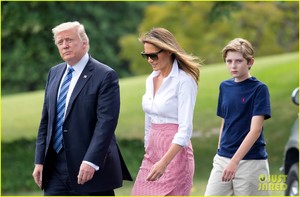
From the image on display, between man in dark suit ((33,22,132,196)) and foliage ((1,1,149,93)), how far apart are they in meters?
10.7

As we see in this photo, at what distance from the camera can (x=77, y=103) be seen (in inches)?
275

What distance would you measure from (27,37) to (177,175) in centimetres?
1698

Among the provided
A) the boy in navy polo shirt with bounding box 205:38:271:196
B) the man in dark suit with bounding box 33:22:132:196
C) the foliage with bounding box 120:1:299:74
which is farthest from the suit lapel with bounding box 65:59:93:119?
the foliage with bounding box 120:1:299:74

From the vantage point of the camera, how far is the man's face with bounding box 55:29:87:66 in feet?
23.0

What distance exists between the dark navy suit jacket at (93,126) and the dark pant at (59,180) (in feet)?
0.19

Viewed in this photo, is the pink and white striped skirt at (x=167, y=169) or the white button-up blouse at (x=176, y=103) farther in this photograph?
the pink and white striped skirt at (x=167, y=169)

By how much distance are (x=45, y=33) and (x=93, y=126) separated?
15.7 metres

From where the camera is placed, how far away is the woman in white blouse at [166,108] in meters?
6.89

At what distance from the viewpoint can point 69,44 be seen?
7035 millimetres

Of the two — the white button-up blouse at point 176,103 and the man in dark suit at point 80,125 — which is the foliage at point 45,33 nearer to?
the man in dark suit at point 80,125

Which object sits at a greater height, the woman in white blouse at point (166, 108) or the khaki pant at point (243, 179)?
the woman in white blouse at point (166, 108)

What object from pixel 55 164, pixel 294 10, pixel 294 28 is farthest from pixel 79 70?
pixel 294 28

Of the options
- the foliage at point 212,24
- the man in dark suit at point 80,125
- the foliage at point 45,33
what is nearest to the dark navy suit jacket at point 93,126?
the man in dark suit at point 80,125

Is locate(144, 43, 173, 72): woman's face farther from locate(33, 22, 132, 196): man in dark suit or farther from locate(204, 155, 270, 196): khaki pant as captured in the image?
locate(204, 155, 270, 196): khaki pant
